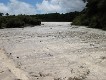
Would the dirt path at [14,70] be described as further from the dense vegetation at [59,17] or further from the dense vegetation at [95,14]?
the dense vegetation at [59,17]

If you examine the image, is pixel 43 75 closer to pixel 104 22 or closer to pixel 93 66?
Answer: pixel 93 66

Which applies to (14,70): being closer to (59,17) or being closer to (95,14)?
(95,14)

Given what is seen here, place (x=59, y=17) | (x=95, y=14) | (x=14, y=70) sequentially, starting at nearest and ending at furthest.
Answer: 1. (x=14, y=70)
2. (x=95, y=14)
3. (x=59, y=17)

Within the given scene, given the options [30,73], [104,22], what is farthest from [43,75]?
[104,22]

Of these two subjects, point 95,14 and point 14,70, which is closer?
point 14,70

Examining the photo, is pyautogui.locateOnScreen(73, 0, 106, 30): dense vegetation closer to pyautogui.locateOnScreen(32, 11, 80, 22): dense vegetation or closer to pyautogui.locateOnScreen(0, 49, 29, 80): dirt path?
pyautogui.locateOnScreen(0, 49, 29, 80): dirt path

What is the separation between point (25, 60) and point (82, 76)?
4.69 metres

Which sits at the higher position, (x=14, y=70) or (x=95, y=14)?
(x=14, y=70)

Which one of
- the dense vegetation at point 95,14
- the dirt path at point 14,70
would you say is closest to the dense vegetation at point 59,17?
the dense vegetation at point 95,14

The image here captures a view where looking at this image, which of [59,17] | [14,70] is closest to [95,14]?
[14,70]

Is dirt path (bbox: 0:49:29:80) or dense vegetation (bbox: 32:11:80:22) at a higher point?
dirt path (bbox: 0:49:29:80)

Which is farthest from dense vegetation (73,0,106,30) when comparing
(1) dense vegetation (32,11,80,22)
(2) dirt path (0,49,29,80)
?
(1) dense vegetation (32,11,80,22)

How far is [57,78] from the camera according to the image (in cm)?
1041

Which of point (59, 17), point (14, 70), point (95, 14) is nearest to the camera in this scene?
point (14, 70)
